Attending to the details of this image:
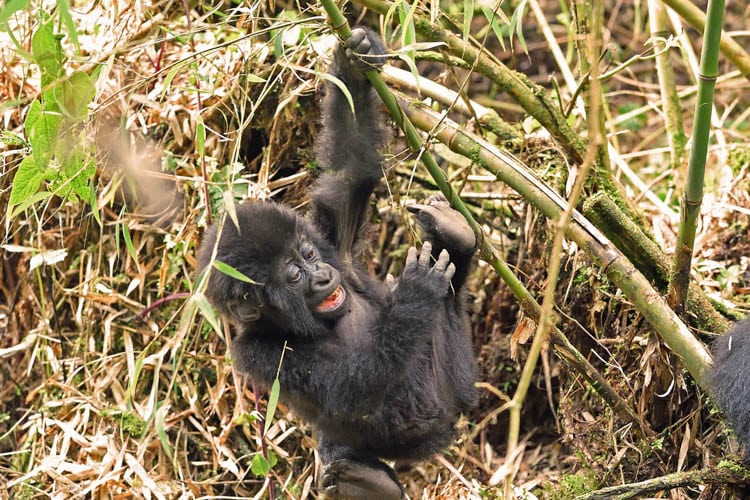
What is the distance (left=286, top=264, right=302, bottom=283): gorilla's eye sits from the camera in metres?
2.86

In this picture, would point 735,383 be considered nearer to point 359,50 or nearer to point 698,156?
point 698,156

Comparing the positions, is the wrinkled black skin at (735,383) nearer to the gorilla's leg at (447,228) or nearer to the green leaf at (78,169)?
the gorilla's leg at (447,228)

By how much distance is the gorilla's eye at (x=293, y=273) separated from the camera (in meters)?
2.86

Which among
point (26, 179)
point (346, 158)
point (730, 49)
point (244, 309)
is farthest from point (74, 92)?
point (730, 49)

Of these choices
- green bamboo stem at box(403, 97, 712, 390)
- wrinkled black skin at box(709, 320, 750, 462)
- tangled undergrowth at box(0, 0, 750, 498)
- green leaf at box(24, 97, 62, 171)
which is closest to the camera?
green leaf at box(24, 97, 62, 171)

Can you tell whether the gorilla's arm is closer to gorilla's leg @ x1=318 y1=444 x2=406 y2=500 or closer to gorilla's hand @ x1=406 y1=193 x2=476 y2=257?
gorilla's hand @ x1=406 y1=193 x2=476 y2=257

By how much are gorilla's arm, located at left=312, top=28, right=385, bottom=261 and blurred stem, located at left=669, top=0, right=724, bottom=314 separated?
3.29ft

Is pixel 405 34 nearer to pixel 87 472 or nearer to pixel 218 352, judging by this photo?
pixel 218 352

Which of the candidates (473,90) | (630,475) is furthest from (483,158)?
(473,90)

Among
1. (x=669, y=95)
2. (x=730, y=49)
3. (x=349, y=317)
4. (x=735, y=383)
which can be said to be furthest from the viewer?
(x=669, y=95)

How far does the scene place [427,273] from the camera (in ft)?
9.16

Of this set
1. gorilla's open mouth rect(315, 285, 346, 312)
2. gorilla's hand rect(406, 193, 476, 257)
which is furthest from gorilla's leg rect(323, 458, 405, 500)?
gorilla's hand rect(406, 193, 476, 257)

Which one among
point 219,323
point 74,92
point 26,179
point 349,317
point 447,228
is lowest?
point 219,323

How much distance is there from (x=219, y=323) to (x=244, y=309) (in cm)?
51
